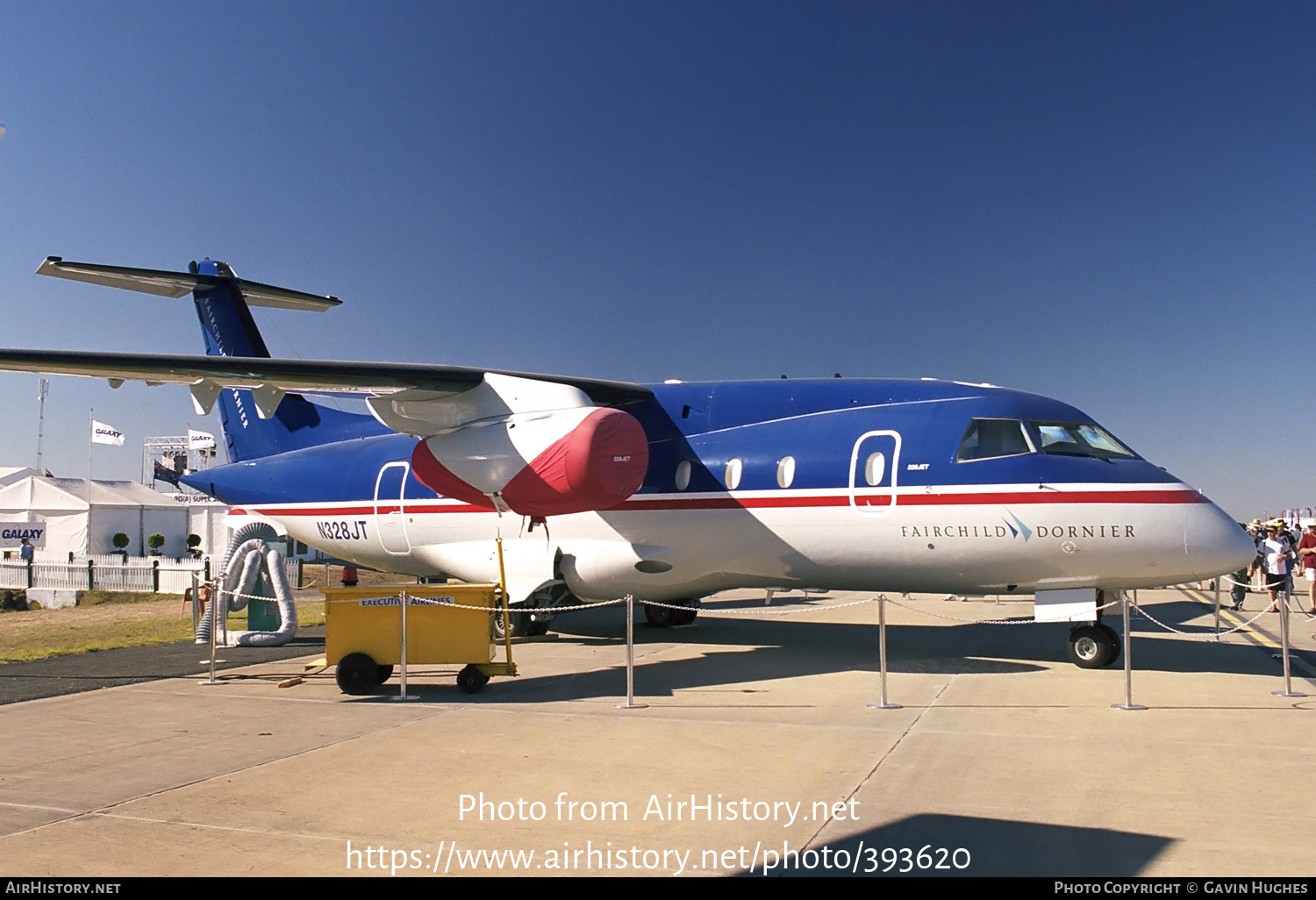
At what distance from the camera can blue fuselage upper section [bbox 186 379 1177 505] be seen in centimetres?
1115

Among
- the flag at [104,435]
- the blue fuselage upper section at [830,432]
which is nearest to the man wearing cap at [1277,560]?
the blue fuselage upper section at [830,432]

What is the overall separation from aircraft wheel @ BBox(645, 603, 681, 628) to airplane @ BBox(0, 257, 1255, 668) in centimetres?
171

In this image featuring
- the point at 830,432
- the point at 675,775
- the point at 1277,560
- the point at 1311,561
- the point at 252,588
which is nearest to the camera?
the point at 675,775

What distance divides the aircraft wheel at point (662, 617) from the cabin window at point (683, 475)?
3685 mm

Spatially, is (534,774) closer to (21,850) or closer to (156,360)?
(21,850)

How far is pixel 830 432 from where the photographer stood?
12.4 m

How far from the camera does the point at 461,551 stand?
50.0ft

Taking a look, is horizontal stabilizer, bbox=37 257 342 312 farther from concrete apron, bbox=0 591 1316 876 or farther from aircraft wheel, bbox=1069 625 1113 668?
aircraft wheel, bbox=1069 625 1113 668

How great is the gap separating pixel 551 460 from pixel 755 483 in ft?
9.28

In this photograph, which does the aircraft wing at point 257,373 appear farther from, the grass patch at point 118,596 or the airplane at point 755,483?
the grass patch at point 118,596

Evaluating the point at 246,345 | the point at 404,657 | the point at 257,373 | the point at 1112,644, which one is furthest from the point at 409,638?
the point at 246,345

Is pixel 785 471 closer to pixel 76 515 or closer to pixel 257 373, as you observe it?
pixel 257 373
